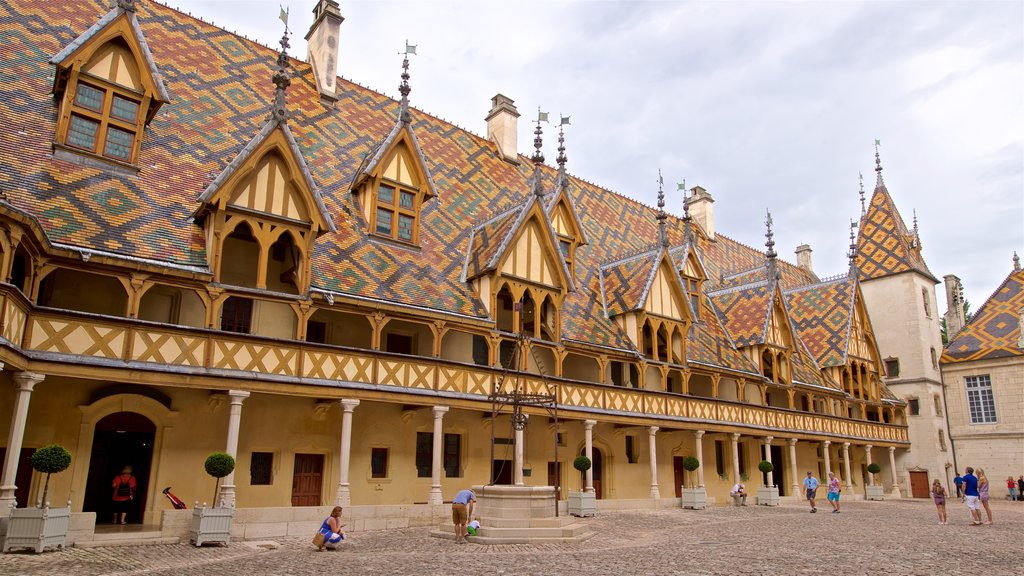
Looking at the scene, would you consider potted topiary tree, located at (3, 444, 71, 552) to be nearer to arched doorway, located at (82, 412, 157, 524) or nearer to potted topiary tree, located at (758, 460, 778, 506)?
arched doorway, located at (82, 412, 157, 524)

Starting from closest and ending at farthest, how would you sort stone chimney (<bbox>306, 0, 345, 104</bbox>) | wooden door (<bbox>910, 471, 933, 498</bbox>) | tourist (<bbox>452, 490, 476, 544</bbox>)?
tourist (<bbox>452, 490, 476, 544</bbox>) → stone chimney (<bbox>306, 0, 345, 104</bbox>) → wooden door (<bbox>910, 471, 933, 498</bbox>)

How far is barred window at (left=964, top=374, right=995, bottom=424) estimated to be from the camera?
39531mm

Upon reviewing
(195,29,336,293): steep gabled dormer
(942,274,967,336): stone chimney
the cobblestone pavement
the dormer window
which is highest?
(942,274,967,336): stone chimney

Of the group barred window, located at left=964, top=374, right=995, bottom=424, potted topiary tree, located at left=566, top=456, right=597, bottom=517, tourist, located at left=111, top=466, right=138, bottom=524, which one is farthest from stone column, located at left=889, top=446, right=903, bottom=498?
tourist, located at left=111, top=466, right=138, bottom=524

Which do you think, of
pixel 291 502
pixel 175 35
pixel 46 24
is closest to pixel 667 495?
pixel 291 502

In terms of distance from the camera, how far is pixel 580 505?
20453mm

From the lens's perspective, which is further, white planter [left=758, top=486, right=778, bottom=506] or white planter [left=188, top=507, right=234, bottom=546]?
white planter [left=758, top=486, right=778, bottom=506]

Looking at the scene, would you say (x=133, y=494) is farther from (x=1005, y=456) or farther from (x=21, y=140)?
(x=1005, y=456)

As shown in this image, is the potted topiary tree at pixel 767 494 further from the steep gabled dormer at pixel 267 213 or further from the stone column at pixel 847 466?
the steep gabled dormer at pixel 267 213

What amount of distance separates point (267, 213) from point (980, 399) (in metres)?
39.9

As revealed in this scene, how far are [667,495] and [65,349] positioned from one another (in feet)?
68.4

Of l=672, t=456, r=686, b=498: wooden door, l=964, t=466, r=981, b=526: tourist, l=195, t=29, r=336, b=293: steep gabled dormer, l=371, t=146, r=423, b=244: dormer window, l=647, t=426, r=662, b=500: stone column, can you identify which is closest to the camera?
l=195, t=29, r=336, b=293: steep gabled dormer

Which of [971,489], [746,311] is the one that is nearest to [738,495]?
[746,311]

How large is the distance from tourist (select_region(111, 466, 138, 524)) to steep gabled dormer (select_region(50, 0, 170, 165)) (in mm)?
6982
